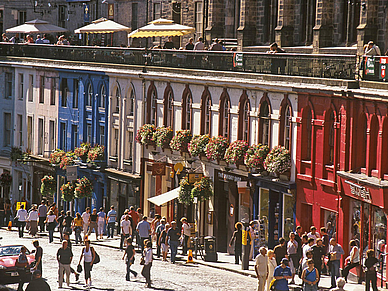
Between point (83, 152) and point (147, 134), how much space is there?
728cm

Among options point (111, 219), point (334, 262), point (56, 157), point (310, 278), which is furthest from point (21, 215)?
point (310, 278)

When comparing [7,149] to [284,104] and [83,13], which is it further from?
[284,104]

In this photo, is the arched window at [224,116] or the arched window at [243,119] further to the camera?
the arched window at [224,116]

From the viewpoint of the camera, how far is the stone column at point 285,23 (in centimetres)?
4716

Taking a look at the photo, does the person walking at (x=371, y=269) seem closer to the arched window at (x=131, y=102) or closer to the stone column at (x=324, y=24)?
the stone column at (x=324, y=24)

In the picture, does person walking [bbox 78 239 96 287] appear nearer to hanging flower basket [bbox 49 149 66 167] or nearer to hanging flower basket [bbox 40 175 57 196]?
hanging flower basket [bbox 49 149 66 167]

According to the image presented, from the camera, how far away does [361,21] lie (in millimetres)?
39875

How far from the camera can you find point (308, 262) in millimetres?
27750

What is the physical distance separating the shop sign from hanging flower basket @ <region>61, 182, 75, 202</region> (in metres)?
24.5

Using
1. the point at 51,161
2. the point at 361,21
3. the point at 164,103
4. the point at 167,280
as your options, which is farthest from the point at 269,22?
the point at 167,280

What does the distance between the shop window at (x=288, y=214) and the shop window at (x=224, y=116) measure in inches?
229

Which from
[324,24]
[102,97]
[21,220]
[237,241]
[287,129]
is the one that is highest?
[324,24]

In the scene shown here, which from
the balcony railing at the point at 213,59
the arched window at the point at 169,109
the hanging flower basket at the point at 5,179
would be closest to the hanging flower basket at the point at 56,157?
the balcony railing at the point at 213,59

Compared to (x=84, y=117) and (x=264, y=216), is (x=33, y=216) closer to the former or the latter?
(x=84, y=117)
